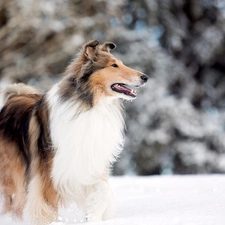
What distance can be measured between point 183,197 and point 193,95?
1299 cm

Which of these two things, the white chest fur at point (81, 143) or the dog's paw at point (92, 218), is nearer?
the dog's paw at point (92, 218)

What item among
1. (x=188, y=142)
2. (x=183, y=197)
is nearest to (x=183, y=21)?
(x=188, y=142)

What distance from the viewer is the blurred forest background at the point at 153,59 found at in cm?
1744

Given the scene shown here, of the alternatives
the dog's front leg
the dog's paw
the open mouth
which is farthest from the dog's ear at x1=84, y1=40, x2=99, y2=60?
the dog's paw

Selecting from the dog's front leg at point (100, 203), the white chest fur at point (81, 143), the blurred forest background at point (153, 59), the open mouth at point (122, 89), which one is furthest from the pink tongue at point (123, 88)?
the blurred forest background at point (153, 59)

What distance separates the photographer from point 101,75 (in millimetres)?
5953

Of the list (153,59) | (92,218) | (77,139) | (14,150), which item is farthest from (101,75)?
(153,59)

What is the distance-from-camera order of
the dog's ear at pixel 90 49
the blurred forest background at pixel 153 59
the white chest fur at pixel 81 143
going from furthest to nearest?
the blurred forest background at pixel 153 59 < the dog's ear at pixel 90 49 < the white chest fur at pixel 81 143

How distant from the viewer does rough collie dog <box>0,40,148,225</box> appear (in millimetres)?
5734

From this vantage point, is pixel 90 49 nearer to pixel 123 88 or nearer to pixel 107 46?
pixel 107 46

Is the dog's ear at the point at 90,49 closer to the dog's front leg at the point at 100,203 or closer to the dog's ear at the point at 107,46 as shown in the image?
the dog's ear at the point at 107,46

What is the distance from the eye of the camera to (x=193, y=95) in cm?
1975

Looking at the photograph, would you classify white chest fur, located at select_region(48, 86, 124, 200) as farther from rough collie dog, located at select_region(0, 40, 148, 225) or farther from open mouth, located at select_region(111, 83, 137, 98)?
open mouth, located at select_region(111, 83, 137, 98)

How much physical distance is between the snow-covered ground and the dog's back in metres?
0.27
